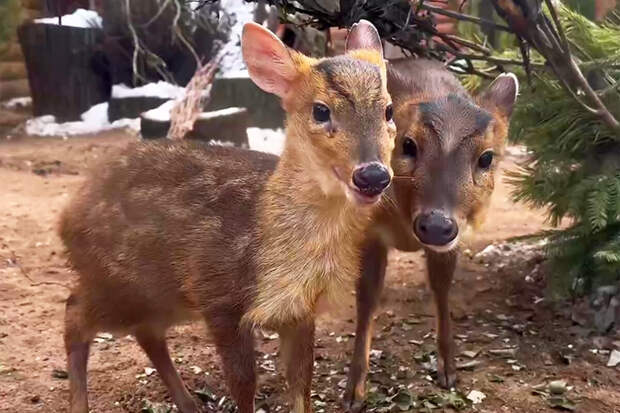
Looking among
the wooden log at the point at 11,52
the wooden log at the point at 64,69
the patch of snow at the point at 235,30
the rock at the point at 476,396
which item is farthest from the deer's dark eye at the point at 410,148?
the wooden log at the point at 11,52

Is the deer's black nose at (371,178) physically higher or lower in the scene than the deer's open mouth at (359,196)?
higher

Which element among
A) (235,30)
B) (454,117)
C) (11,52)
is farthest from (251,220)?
(11,52)

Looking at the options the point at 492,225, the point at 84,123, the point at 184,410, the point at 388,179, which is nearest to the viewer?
the point at 388,179

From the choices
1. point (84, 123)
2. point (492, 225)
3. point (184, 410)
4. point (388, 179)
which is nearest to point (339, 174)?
point (388, 179)

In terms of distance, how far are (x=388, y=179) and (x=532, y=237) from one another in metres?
2.13

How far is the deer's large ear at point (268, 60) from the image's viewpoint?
2.34 meters

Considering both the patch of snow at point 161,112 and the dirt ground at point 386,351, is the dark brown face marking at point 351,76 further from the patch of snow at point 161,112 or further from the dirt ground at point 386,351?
the patch of snow at point 161,112

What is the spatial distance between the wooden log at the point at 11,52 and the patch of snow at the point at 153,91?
0.69 metres

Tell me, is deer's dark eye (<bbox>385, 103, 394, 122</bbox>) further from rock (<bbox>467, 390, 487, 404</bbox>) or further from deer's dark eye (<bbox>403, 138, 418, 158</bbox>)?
rock (<bbox>467, 390, 487, 404</bbox>)

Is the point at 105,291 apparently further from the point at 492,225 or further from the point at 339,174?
the point at 492,225

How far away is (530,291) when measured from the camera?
4.17 metres

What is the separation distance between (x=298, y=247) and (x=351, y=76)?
0.51 meters

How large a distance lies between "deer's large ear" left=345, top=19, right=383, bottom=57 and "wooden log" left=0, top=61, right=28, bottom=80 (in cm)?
393

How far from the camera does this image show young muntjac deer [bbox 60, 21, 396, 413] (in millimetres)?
2215
